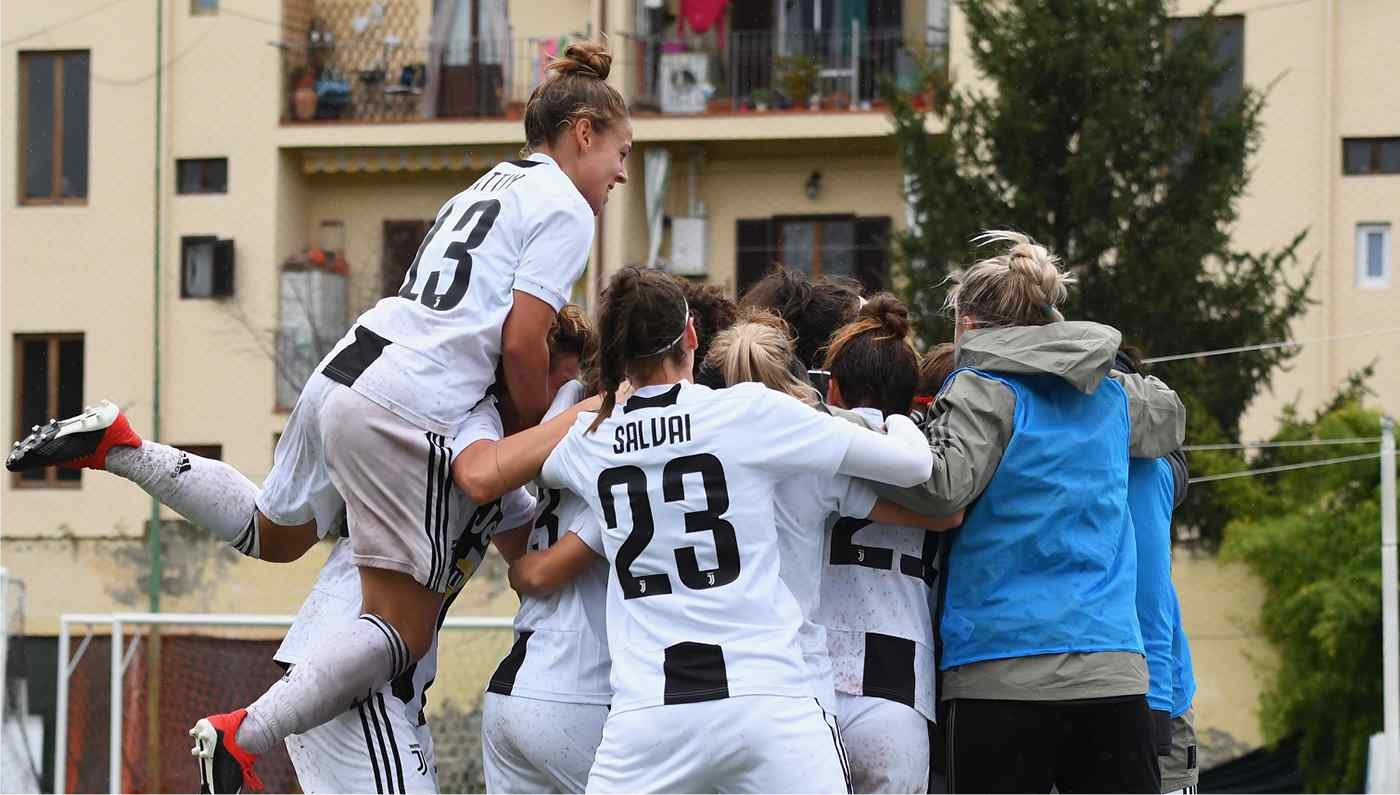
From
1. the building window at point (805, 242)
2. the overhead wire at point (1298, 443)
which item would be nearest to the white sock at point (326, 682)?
the overhead wire at point (1298, 443)

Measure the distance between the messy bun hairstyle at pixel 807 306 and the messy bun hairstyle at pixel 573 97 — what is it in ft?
1.85

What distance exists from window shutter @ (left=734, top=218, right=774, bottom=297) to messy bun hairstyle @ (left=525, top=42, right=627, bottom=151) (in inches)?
652

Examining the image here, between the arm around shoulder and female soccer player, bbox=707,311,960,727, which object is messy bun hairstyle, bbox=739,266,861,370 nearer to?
female soccer player, bbox=707,311,960,727

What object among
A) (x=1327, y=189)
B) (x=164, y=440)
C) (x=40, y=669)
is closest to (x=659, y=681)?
(x=40, y=669)

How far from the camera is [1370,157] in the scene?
61.3 feet

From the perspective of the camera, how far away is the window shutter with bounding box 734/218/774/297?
2106cm

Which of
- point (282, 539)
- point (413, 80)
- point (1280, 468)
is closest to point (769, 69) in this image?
point (413, 80)

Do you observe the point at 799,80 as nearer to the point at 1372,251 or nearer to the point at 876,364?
the point at 1372,251

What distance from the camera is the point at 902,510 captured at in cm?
387

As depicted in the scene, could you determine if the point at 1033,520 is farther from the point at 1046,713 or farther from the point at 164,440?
the point at 164,440

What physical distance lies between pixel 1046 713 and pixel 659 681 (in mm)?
868

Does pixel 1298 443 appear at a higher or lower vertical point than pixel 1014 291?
lower

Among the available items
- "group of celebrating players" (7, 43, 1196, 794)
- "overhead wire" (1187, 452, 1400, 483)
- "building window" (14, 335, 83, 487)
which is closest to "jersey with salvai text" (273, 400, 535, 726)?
"group of celebrating players" (7, 43, 1196, 794)

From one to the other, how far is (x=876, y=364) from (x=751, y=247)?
17093 mm
